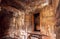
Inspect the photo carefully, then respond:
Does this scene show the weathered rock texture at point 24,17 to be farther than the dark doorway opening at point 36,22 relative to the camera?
No

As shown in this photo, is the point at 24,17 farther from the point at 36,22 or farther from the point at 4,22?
the point at 4,22

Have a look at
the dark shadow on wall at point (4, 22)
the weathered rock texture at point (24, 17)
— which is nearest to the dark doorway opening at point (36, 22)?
the weathered rock texture at point (24, 17)

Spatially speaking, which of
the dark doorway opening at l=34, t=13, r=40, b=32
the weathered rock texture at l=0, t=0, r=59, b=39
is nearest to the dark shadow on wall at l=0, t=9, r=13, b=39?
the weathered rock texture at l=0, t=0, r=59, b=39

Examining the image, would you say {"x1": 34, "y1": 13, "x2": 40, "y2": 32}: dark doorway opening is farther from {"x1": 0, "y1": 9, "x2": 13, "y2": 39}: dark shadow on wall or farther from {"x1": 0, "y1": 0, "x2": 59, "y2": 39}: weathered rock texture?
{"x1": 0, "y1": 9, "x2": 13, "y2": 39}: dark shadow on wall

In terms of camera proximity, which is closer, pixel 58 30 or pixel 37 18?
pixel 58 30

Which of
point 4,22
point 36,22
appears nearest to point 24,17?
point 36,22

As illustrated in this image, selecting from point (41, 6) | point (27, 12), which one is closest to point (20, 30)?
point (27, 12)

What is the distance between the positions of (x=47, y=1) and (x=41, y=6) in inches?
9.9

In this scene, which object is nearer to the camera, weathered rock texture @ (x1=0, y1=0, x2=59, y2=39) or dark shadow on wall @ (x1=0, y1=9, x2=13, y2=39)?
weathered rock texture @ (x1=0, y1=0, x2=59, y2=39)

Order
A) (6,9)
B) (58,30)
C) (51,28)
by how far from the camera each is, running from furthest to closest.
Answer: (6,9), (51,28), (58,30)

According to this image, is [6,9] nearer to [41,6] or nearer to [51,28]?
[41,6]

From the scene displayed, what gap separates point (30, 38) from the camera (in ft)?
9.11

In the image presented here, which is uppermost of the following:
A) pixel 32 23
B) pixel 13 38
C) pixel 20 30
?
pixel 32 23

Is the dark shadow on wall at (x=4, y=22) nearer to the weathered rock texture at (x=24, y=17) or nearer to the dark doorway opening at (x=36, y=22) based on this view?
the weathered rock texture at (x=24, y=17)
